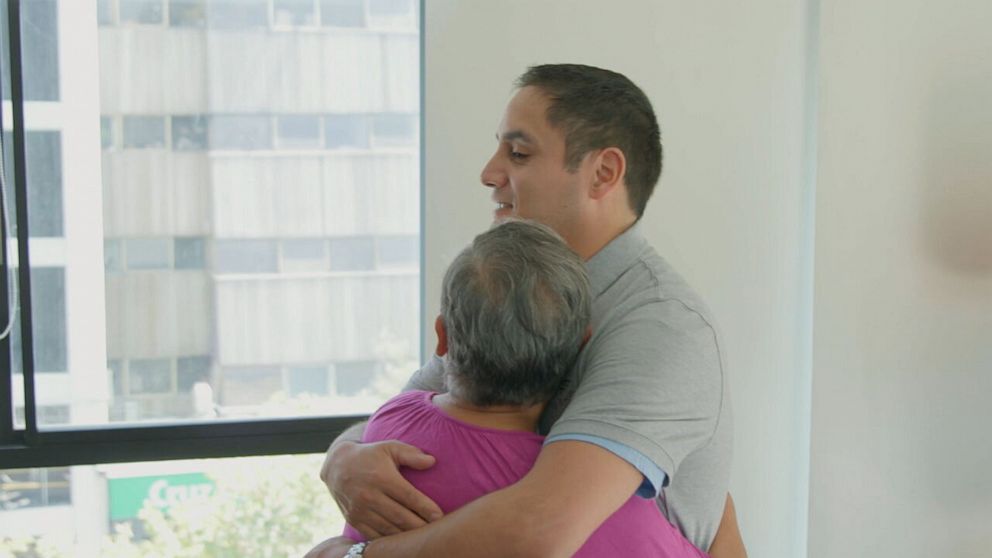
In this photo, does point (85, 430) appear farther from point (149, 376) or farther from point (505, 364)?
point (505, 364)

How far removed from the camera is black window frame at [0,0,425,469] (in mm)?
2480

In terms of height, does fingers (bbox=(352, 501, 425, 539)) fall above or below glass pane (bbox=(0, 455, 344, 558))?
above

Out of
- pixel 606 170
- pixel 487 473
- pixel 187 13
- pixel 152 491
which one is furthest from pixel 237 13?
pixel 487 473

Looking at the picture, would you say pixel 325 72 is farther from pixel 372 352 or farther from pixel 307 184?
pixel 372 352

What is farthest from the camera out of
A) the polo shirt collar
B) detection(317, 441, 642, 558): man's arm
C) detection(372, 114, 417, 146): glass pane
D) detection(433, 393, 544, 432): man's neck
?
detection(372, 114, 417, 146): glass pane

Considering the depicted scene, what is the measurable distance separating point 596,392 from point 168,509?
5.86 ft

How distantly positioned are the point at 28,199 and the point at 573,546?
187 centimetres

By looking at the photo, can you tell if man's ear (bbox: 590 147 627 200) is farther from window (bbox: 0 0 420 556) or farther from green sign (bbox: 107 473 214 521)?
green sign (bbox: 107 473 214 521)

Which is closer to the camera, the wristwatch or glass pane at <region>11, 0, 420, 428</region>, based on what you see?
the wristwatch

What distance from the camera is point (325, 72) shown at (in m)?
2.65

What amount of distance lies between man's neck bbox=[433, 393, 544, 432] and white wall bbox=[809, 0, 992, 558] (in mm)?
1520

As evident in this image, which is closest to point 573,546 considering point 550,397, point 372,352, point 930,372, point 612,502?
point 612,502

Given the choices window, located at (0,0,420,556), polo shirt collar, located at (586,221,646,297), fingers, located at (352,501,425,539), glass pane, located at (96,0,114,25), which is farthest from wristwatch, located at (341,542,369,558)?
glass pane, located at (96,0,114,25)

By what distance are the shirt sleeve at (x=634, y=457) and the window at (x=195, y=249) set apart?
4.93ft
